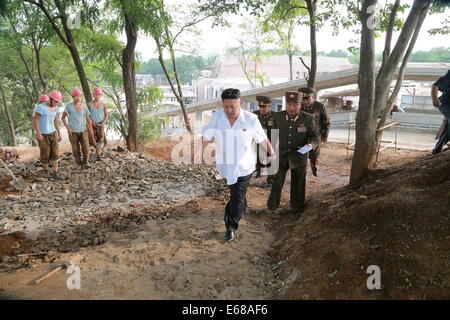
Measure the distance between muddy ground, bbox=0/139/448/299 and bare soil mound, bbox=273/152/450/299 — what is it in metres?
0.01

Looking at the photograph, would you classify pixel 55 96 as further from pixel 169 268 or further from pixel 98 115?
pixel 169 268

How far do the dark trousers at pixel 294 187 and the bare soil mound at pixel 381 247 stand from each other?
2.76ft

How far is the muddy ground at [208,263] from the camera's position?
2908 mm

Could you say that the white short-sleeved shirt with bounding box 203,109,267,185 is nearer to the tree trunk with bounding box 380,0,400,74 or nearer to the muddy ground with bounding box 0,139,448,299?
the muddy ground with bounding box 0,139,448,299

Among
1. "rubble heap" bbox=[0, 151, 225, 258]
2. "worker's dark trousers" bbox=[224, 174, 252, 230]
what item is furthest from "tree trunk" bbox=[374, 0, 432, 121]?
"rubble heap" bbox=[0, 151, 225, 258]

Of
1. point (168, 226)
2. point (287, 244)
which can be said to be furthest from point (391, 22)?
point (168, 226)

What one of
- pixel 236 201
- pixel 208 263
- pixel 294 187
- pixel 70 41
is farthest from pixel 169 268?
pixel 70 41

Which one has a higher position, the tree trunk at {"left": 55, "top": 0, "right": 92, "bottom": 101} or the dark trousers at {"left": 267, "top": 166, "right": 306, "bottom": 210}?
the tree trunk at {"left": 55, "top": 0, "right": 92, "bottom": 101}

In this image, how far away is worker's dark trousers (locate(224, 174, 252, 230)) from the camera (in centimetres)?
391

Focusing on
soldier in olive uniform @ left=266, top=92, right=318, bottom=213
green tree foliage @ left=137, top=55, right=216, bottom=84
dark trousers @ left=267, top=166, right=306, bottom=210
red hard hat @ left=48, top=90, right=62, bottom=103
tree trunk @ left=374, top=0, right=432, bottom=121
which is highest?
green tree foliage @ left=137, top=55, right=216, bottom=84

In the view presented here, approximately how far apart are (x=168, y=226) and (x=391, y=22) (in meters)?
5.44

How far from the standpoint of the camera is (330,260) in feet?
10.1
